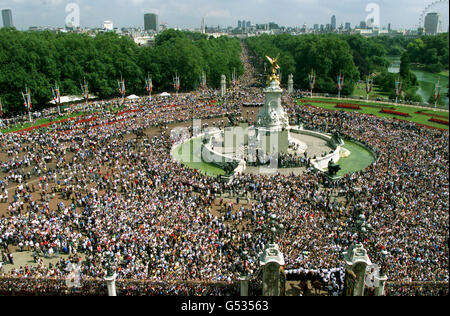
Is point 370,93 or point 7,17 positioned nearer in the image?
point 7,17

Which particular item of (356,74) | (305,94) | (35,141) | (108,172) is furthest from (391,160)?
(356,74)

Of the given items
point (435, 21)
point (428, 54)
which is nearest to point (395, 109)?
point (435, 21)

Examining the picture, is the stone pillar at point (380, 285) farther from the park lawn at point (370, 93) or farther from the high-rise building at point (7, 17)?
the high-rise building at point (7, 17)

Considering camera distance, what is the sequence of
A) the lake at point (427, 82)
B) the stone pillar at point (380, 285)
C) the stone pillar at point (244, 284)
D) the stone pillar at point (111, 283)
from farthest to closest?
the lake at point (427, 82) → the stone pillar at point (111, 283) → the stone pillar at point (244, 284) → the stone pillar at point (380, 285)

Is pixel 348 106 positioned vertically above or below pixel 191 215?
above

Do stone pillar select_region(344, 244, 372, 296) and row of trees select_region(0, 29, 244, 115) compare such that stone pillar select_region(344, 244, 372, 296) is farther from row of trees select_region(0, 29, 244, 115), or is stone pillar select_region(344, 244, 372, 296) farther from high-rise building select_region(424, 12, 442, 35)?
row of trees select_region(0, 29, 244, 115)

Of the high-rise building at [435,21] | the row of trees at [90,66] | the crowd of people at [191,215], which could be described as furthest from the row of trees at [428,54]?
the row of trees at [90,66]

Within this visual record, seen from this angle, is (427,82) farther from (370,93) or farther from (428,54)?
(370,93)
